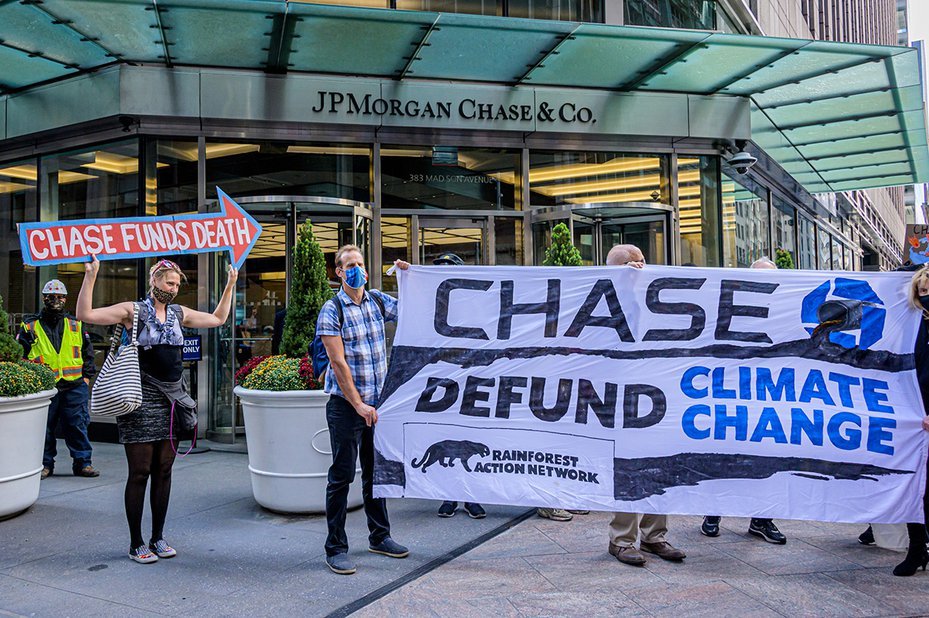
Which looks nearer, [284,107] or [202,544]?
[202,544]

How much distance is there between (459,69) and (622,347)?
702 centimetres

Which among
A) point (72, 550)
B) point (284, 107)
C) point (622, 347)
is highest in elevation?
point (284, 107)

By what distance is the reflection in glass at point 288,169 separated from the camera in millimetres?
10750

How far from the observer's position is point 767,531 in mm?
5512

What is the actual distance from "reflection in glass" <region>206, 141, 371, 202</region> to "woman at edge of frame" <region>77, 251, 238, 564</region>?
5779 millimetres

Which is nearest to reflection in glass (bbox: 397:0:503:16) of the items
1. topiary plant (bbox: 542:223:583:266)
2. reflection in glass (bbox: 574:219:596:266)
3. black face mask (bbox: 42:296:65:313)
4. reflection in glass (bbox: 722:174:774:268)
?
reflection in glass (bbox: 574:219:596:266)

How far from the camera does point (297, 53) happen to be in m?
10.3

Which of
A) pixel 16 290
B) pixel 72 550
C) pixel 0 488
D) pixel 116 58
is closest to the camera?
pixel 72 550

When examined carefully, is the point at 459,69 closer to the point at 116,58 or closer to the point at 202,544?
the point at 116,58

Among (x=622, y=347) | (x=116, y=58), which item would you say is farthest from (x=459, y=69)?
(x=622, y=347)

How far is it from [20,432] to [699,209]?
34.0 ft

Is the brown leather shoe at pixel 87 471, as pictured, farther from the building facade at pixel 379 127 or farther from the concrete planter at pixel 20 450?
the building facade at pixel 379 127

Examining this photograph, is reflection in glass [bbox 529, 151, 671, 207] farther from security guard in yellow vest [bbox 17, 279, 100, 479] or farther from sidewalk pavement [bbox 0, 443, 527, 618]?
security guard in yellow vest [bbox 17, 279, 100, 479]

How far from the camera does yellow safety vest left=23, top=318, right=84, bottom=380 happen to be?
784 cm
